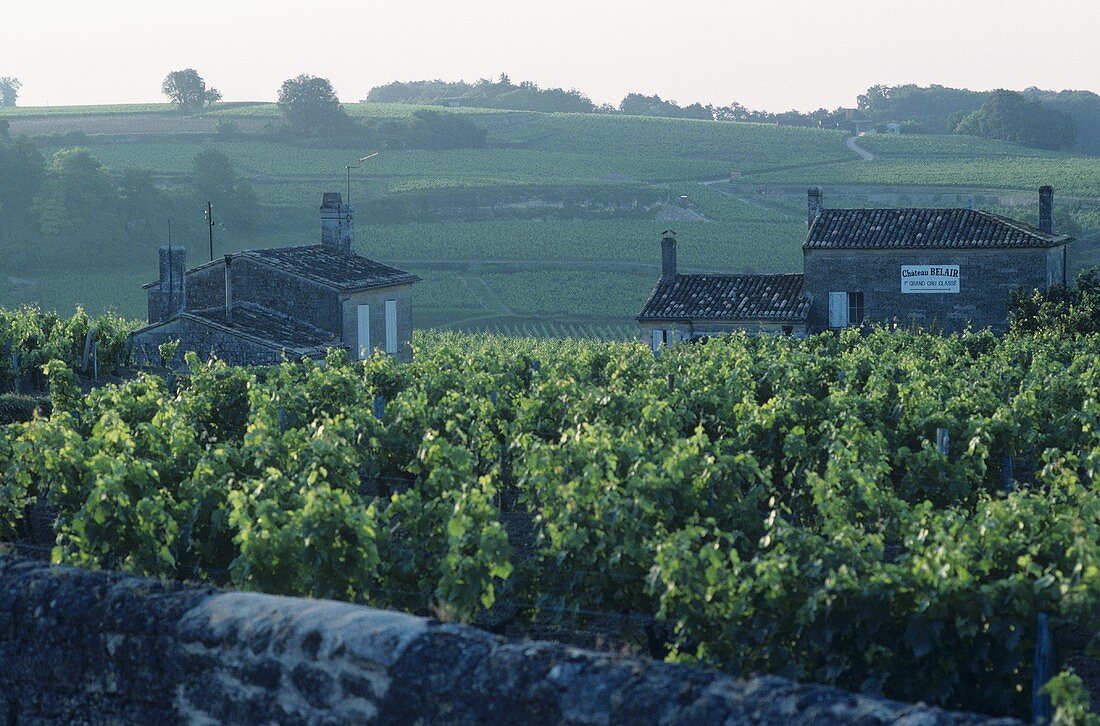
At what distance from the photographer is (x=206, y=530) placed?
11625 mm

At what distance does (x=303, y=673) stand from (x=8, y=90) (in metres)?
188

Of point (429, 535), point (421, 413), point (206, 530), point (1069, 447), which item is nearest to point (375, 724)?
point (429, 535)

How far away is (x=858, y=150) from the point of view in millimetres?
102750

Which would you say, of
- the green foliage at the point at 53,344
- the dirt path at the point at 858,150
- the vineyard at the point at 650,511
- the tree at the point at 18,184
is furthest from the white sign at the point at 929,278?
the dirt path at the point at 858,150

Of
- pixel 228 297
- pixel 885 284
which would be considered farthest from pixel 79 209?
pixel 885 284

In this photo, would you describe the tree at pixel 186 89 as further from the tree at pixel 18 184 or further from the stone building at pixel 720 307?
the stone building at pixel 720 307

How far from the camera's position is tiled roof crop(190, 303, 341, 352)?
29.6m

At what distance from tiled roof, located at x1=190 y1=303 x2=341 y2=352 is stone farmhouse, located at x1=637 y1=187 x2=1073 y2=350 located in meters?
8.28

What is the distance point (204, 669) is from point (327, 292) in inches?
981

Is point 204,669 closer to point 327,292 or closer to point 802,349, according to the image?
point 802,349

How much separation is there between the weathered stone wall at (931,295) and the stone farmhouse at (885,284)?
2 centimetres

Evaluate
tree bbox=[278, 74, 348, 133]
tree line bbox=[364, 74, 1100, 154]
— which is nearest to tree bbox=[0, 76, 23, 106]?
tree line bbox=[364, 74, 1100, 154]

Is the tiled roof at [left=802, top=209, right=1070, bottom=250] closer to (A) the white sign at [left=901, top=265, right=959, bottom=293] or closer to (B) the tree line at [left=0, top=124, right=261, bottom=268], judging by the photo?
(A) the white sign at [left=901, top=265, right=959, bottom=293]

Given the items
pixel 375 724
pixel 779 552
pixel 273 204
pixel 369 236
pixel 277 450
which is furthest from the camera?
pixel 273 204
